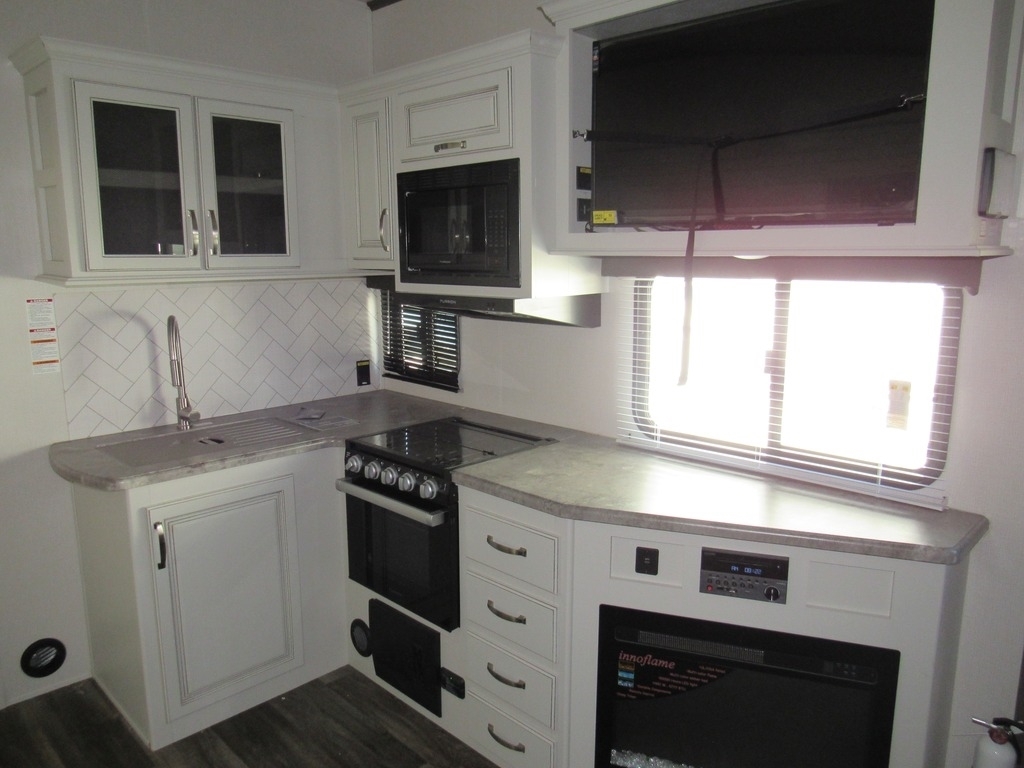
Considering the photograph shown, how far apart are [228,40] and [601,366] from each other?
2.01m

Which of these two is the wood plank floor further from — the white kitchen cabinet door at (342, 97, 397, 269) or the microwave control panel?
the white kitchen cabinet door at (342, 97, 397, 269)

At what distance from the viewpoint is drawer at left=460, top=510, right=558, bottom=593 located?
204cm

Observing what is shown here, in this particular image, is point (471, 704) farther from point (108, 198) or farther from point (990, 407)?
point (108, 198)

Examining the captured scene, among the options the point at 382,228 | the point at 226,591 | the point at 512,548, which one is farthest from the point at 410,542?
the point at 382,228

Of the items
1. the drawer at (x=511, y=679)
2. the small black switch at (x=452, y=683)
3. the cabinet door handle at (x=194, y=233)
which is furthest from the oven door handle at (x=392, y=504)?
the cabinet door handle at (x=194, y=233)

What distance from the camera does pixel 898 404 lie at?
195 centimetres

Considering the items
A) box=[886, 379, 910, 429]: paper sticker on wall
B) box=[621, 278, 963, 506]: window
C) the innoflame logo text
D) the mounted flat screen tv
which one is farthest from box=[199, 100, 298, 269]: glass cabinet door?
box=[886, 379, 910, 429]: paper sticker on wall

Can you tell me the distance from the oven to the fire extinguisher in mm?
1446

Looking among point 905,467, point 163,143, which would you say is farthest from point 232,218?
point 905,467

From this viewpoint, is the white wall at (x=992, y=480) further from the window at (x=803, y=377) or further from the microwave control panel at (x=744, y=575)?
the microwave control panel at (x=744, y=575)

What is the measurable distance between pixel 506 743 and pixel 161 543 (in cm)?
127

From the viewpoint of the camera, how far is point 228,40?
2.89 m

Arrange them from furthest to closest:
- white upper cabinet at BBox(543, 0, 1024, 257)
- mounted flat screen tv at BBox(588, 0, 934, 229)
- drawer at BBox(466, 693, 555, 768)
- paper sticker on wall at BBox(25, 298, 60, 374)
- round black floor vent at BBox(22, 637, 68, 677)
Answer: round black floor vent at BBox(22, 637, 68, 677), paper sticker on wall at BBox(25, 298, 60, 374), drawer at BBox(466, 693, 555, 768), mounted flat screen tv at BBox(588, 0, 934, 229), white upper cabinet at BBox(543, 0, 1024, 257)

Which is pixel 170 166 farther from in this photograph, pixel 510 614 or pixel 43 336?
pixel 510 614
